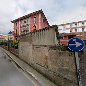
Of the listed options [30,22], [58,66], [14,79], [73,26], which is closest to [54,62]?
[58,66]

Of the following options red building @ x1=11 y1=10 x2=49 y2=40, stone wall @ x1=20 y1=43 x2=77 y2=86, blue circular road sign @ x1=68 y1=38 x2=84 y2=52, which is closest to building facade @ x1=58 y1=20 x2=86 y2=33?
red building @ x1=11 y1=10 x2=49 y2=40

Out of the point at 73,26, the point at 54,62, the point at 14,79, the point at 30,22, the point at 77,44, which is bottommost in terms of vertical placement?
the point at 14,79

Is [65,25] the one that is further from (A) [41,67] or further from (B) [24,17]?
(A) [41,67]

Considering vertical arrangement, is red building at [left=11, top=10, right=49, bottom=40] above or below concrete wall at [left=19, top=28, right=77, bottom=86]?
above

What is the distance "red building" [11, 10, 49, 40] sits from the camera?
5149 centimetres

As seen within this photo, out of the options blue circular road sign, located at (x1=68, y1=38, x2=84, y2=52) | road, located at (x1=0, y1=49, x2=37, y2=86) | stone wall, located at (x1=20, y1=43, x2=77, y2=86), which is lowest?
road, located at (x1=0, y1=49, x2=37, y2=86)

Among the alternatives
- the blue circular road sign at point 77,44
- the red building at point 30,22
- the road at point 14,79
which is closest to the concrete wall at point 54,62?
the blue circular road sign at point 77,44

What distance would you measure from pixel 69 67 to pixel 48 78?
8.49 feet

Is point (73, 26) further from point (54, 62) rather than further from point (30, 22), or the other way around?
point (54, 62)

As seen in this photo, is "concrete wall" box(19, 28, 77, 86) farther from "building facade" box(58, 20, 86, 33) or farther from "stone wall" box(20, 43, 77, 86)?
"building facade" box(58, 20, 86, 33)

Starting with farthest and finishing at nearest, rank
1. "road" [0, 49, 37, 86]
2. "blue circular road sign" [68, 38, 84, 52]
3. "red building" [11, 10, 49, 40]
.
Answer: "red building" [11, 10, 49, 40]
"road" [0, 49, 37, 86]
"blue circular road sign" [68, 38, 84, 52]

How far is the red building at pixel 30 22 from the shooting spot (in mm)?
51494

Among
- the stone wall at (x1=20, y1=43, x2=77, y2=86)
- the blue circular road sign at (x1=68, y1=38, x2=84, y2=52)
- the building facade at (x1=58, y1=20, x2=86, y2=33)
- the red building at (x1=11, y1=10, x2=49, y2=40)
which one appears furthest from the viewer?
the building facade at (x1=58, y1=20, x2=86, y2=33)

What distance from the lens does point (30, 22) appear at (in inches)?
2190
